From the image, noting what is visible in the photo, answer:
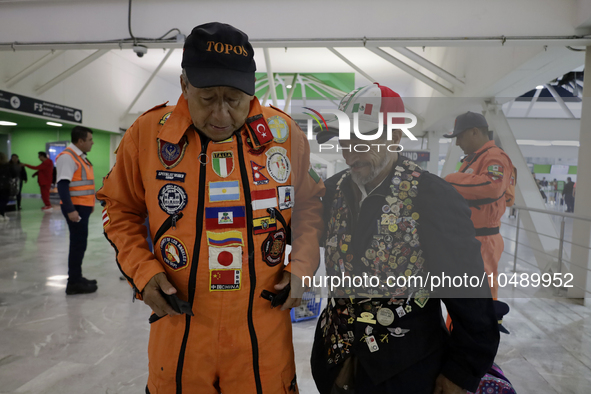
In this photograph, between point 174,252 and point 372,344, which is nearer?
point 372,344

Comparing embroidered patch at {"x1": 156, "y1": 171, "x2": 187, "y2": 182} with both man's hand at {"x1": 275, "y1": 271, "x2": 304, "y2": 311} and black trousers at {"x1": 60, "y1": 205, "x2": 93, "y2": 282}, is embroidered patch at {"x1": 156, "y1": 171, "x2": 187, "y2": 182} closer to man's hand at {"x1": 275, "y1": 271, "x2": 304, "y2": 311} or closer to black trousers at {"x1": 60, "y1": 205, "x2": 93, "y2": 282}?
man's hand at {"x1": 275, "y1": 271, "x2": 304, "y2": 311}

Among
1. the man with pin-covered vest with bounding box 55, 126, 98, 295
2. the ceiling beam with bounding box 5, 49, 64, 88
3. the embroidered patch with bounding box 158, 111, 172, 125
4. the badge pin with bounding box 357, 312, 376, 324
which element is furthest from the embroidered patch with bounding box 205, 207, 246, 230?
the ceiling beam with bounding box 5, 49, 64, 88

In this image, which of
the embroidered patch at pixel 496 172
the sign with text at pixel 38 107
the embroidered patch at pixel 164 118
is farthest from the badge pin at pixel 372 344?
the sign with text at pixel 38 107

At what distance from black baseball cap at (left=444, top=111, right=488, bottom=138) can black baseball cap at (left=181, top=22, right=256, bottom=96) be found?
0.61 meters

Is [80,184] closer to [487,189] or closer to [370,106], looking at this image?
[370,106]

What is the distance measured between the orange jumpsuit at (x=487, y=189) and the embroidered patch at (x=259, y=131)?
1.79ft

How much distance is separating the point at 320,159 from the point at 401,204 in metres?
0.28

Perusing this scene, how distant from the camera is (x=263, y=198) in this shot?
3.82 feet

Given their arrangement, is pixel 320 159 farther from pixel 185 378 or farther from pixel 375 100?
pixel 185 378

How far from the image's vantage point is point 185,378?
116 centimetres

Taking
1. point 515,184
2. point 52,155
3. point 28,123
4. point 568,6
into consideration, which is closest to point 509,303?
point 515,184

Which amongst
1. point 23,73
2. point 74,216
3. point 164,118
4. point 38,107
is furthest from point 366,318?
point 38,107

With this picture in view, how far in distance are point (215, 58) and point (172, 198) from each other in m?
0.43

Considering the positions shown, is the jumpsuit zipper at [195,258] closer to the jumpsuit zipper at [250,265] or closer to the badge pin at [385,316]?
the jumpsuit zipper at [250,265]
